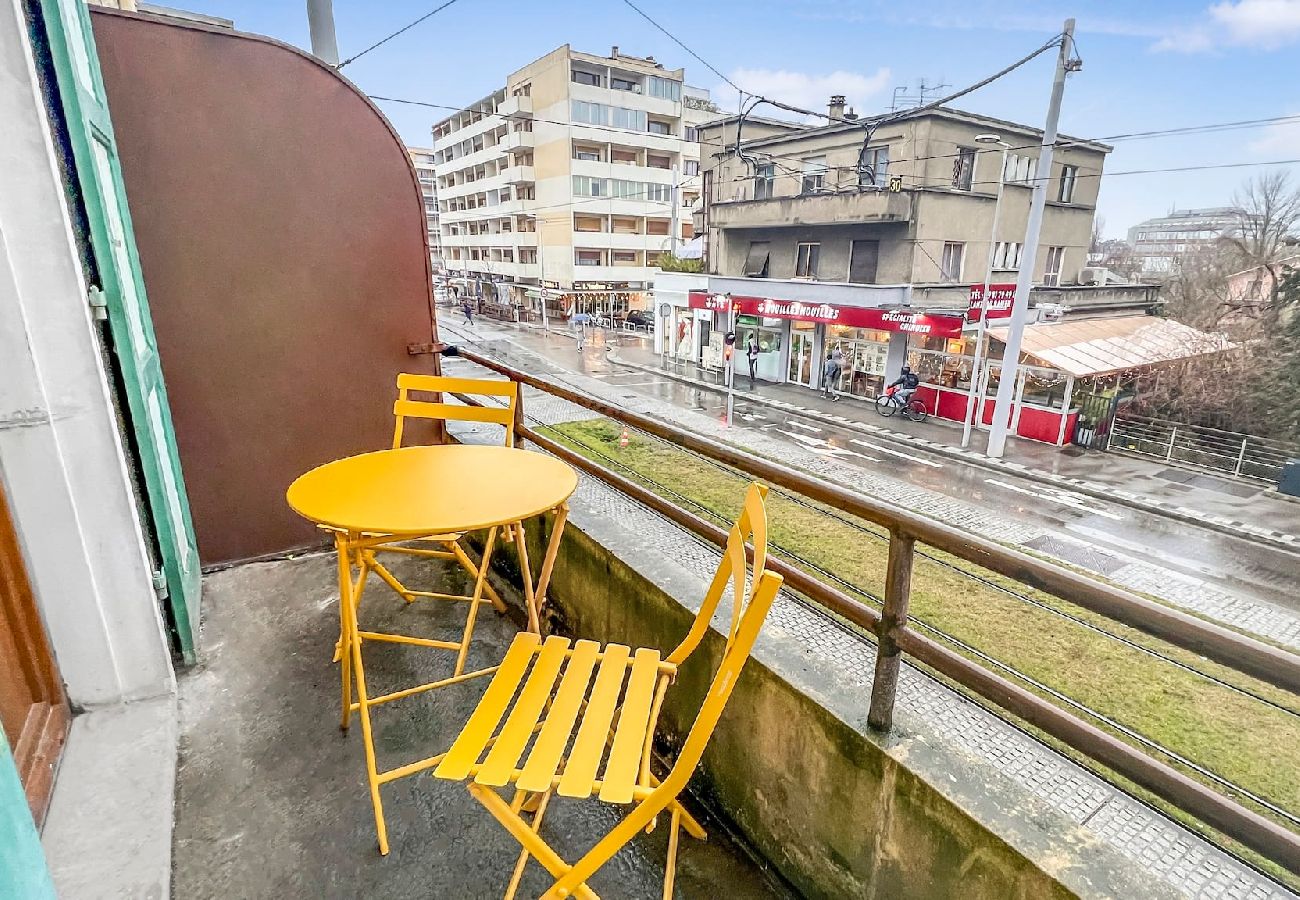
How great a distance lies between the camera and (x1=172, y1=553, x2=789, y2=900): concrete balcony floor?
5.87 ft

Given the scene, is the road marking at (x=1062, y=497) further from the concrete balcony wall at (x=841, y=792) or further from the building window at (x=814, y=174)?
the building window at (x=814, y=174)

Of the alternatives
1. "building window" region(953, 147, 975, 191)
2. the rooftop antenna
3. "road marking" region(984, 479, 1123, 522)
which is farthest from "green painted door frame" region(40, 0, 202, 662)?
the rooftop antenna

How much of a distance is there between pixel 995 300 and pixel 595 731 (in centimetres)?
1659

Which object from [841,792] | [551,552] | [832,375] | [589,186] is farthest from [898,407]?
[589,186]

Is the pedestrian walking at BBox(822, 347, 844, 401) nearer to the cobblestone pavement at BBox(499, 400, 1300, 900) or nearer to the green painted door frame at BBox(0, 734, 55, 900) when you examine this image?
the cobblestone pavement at BBox(499, 400, 1300, 900)

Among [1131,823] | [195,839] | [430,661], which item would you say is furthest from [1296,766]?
[195,839]

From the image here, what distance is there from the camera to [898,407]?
18.5 metres

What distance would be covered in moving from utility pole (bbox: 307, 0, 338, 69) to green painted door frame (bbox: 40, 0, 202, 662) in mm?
2685

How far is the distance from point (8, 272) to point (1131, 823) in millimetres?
5653

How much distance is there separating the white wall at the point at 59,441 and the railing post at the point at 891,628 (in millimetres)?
2530

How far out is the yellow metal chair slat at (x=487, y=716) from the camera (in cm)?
136

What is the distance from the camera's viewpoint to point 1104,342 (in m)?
16.9

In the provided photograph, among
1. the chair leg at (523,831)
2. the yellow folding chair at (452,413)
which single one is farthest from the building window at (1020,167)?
the chair leg at (523,831)

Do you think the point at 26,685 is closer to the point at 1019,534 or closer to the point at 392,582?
the point at 392,582
